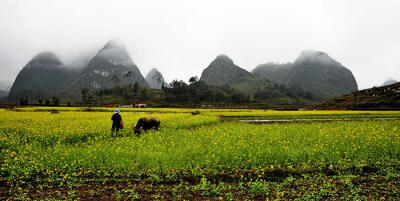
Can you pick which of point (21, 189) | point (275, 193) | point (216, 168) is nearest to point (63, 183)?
point (21, 189)

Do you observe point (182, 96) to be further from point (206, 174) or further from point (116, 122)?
point (206, 174)

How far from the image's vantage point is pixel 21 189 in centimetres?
802

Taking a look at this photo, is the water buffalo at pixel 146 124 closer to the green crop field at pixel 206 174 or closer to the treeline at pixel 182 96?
the green crop field at pixel 206 174

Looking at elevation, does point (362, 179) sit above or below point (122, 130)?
below

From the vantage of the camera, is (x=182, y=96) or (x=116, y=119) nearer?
(x=116, y=119)

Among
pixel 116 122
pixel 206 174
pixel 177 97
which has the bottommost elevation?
pixel 206 174

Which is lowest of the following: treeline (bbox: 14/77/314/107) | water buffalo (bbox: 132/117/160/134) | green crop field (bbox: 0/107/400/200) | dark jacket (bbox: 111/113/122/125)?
green crop field (bbox: 0/107/400/200)

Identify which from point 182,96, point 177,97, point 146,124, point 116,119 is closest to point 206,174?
point 116,119

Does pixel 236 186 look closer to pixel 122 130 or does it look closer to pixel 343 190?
pixel 343 190

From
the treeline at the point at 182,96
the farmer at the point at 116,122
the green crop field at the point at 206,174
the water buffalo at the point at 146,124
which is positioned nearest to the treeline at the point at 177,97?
the treeline at the point at 182,96

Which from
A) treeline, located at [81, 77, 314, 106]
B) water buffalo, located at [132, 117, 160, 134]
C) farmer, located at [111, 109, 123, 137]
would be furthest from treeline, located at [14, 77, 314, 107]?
farmer, located at [111, 109, 123, 137]

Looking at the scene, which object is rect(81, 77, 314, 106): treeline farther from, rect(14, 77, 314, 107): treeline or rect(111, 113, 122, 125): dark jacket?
rect(111, 113, 122, 125): dark jacket

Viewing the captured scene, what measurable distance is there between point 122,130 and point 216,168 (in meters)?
10.5

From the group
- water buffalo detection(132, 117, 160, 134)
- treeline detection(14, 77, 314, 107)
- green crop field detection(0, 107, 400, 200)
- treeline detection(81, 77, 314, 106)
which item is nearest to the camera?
green crop field detection(0, 107, 400, 200)
